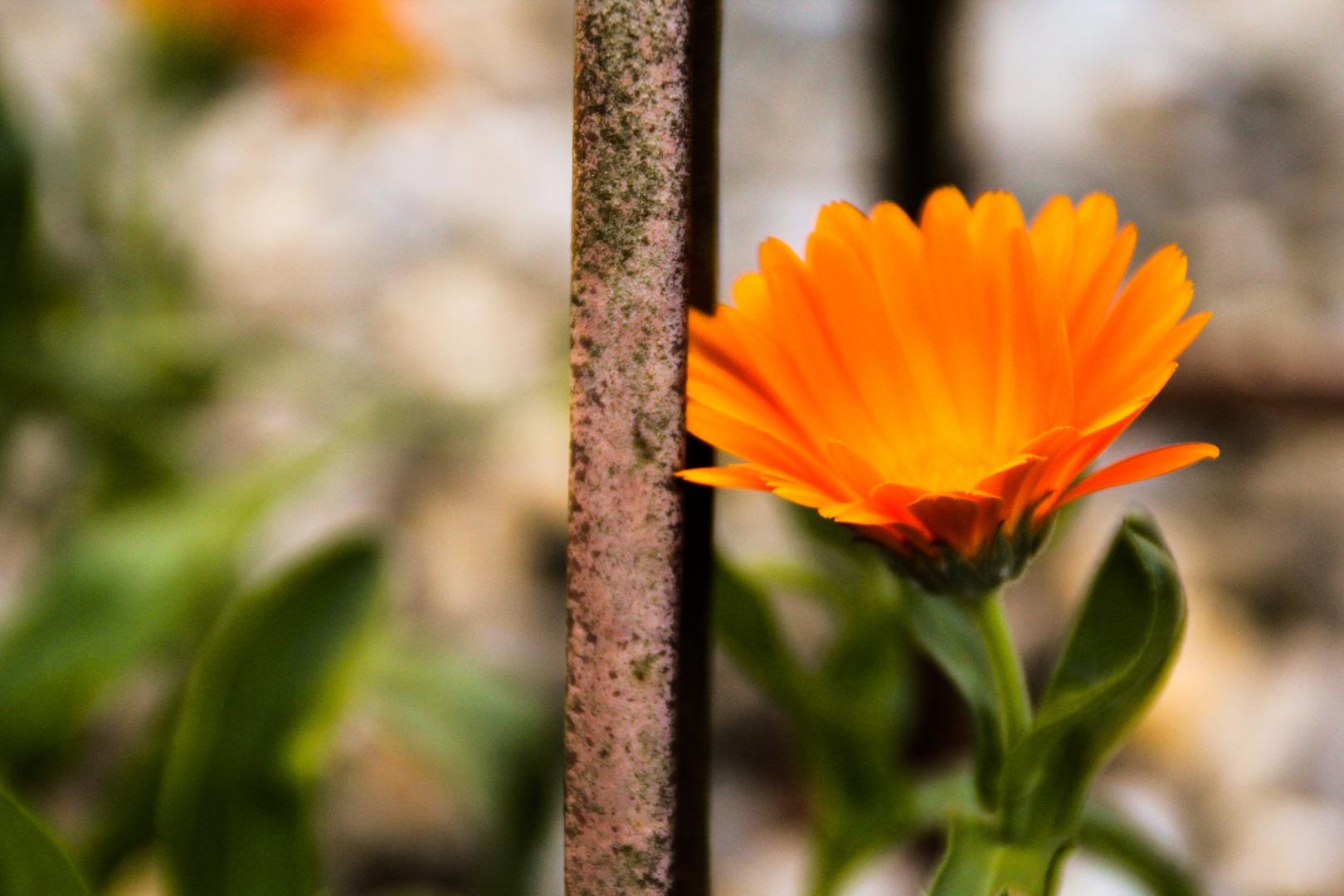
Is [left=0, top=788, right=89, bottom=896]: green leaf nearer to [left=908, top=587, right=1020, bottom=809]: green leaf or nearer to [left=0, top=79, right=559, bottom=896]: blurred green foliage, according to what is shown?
[left=0, top=79, right=559, bottom=896]: blurred green foliage

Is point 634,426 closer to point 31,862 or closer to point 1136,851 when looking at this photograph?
point 31,862

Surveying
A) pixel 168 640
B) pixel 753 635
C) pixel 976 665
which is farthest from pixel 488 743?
pixel 976 665

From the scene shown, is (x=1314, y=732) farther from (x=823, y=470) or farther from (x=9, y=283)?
(x=9, y=283)

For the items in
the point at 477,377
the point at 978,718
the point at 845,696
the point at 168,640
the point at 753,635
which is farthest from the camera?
the point at 477,377

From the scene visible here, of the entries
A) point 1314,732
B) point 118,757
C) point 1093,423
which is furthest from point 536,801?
point 1314,732

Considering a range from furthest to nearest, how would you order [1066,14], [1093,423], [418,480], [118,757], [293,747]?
[1066,14]
[418,480]
[118,757]
[293,747]
[1093,423]

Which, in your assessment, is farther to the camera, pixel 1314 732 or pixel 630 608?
pixel 1314 732

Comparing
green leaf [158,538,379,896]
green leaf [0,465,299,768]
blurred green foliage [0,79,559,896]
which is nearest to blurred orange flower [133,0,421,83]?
blurred green foliage [0,79,559,896]
